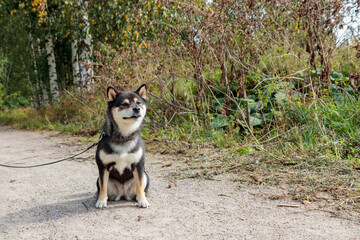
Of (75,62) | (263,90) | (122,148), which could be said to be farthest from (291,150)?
(75,62)

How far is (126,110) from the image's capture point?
3293mm

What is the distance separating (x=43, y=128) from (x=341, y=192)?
9958mm

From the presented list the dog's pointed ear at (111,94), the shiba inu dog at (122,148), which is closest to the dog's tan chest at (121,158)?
the shiba inu dog at (122,148)

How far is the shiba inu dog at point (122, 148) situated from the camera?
3.30 m

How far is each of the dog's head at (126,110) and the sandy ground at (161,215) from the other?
2.91ft

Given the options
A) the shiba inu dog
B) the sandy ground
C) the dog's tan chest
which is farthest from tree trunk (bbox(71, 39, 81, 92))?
the dog's tan chest

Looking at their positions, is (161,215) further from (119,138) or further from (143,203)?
(119,138)

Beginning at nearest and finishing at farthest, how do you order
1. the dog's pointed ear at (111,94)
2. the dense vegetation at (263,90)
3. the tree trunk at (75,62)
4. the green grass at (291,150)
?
1. the dog's pointed ear at (111,94)
2. the green grass at (291,150)
3. the dense vegetation at (263,90)
4. the tree trunk at (75,62)

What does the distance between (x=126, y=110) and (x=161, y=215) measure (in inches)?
44.2

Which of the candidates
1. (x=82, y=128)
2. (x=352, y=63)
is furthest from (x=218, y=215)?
(x=82, y=128)

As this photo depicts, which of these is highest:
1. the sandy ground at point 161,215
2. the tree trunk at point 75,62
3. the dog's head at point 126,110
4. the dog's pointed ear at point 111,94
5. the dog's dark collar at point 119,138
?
the tree trunk at point 75,62

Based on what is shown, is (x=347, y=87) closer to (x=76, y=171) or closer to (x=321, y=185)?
(x=321, y=185)

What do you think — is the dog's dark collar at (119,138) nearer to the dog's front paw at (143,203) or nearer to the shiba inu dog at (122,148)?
the shiba inu dog at (122,148)

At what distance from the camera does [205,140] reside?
6.38m
